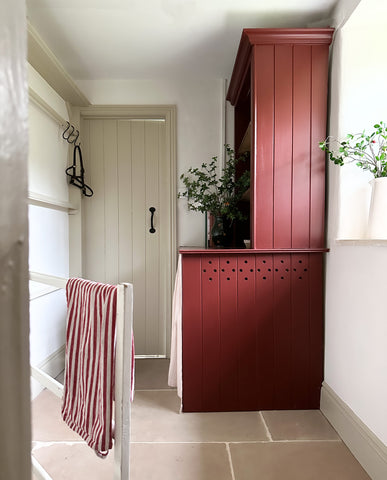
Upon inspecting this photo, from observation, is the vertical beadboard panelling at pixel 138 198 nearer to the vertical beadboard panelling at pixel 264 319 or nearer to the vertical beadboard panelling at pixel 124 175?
the vertical beadboard panelling at pixel 124 175

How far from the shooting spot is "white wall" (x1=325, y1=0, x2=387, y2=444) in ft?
5.86

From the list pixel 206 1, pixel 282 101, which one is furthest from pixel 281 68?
pixel 206 1

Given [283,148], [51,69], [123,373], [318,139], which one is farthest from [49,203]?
[123,373]

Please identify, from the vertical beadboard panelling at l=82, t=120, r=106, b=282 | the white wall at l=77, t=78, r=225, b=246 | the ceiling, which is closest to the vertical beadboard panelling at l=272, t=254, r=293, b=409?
the white wall at l=77, t=78, r=225, b=246

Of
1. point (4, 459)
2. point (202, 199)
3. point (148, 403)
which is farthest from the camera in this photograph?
point (202, 199)

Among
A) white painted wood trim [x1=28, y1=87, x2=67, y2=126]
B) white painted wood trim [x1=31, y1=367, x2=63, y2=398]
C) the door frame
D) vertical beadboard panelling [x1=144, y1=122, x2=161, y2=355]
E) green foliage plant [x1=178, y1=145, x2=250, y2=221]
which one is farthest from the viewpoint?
vertical beadboard panelling [x1=144, y1=122, x2=161, y2=355]

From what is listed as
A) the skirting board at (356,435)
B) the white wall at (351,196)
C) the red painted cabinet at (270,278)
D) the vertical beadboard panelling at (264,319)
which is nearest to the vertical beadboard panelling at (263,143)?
the red painted cabinet at (270,278)

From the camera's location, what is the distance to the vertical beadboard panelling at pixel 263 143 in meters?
2.13

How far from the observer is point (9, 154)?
0.19 meters

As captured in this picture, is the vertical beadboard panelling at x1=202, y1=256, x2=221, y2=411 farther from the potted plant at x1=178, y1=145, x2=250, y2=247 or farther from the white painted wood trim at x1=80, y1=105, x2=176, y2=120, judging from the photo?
the white painted wood trim at x1=80, y1=105, x2=176, y2=120

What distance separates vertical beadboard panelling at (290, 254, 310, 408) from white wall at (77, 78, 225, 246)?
3.62 ft

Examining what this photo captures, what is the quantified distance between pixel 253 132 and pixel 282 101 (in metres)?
0.24

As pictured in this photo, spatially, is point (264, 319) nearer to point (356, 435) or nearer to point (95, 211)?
point (356, 435)

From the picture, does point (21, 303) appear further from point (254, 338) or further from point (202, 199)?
point (202, 199)
